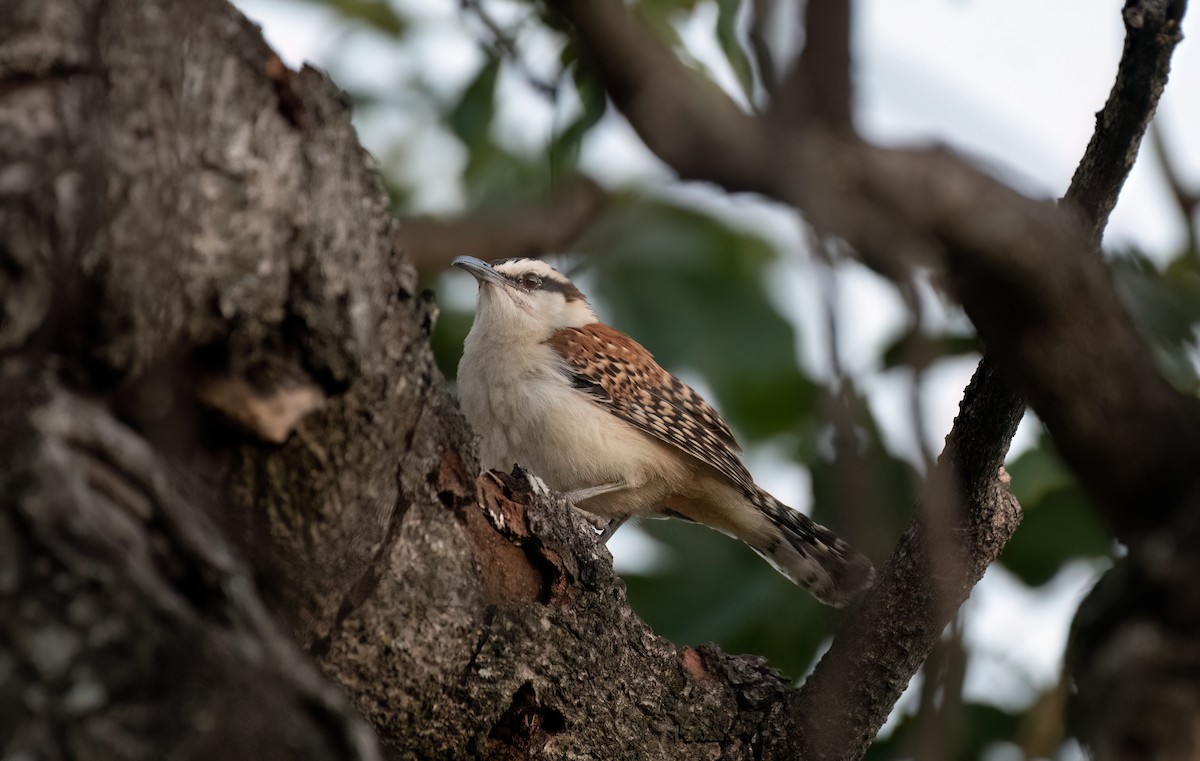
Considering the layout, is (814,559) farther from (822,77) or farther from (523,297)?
(822,77)

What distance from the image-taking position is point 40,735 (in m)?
2.12

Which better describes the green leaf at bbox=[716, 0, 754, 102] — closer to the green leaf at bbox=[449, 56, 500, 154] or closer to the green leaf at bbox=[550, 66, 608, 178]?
the green leaf at bbox=[550, 66, 608, 178]

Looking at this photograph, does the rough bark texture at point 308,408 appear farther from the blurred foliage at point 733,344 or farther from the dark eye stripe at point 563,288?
the dark eye stripe at point 563,288

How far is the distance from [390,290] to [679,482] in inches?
156

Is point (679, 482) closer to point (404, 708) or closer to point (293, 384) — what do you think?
point (404, 708)

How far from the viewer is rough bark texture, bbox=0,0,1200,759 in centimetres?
217

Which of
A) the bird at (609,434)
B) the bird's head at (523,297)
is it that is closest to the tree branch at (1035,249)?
the bird at (609,434)

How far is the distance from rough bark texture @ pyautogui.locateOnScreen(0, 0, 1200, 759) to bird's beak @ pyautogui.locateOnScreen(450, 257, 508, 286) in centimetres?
338

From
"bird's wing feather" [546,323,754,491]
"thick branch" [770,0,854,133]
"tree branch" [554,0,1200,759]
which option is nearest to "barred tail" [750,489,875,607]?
"bird's wing feather" [546,323,754,491]

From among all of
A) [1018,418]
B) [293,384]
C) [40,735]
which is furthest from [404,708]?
[1018,418]

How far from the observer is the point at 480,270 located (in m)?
7.26

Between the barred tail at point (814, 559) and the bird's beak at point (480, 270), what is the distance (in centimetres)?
200

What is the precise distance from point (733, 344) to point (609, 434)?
113cm

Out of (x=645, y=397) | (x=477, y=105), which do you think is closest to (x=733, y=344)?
(x=645, y=397)
